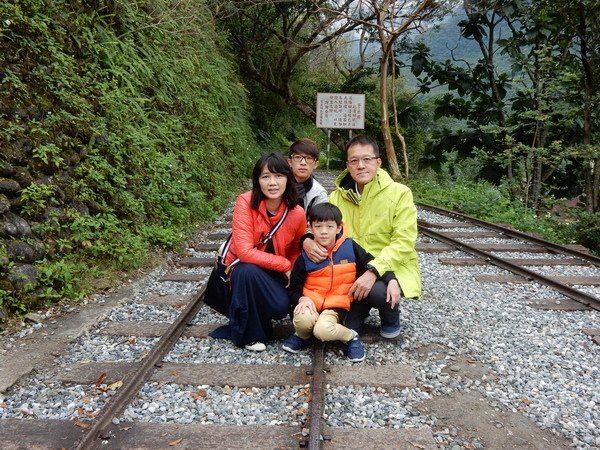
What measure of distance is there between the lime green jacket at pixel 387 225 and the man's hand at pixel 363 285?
82mm

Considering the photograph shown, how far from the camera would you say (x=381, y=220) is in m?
3.54

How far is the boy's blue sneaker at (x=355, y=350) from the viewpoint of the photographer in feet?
10.5

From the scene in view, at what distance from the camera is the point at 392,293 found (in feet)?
10.8

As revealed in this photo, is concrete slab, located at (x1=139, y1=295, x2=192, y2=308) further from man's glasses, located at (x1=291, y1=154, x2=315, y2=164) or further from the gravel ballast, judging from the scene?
man's glasses, located at (x1=291, y1=154, x2=315, y2=164)

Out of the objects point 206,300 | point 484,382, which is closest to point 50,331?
point 206,300

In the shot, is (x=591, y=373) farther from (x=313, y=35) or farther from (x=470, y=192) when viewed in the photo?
(x=313, y=35)

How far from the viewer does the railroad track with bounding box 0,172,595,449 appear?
2.34m

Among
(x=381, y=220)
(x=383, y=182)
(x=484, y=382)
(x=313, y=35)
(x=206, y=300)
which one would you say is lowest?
(x=484, y=382)

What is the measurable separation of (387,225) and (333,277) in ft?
1.97

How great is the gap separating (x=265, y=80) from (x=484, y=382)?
1778cm

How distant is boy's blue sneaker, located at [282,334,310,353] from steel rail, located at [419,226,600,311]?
2.78 metres

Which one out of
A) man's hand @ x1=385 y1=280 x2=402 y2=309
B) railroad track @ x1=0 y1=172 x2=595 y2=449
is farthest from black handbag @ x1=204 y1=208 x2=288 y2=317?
man's hand @ x1=385 y1=280 x2=402 y2=309

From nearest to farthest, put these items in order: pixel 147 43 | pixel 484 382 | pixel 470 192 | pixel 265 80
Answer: pixel 484 382 → pixel 147 43 → pixel 470 192 → pixel 265 80

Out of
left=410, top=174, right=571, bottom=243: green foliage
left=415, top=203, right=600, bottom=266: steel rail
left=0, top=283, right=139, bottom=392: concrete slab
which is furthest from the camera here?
left=410, top=174, right=571, bottom=243: green foliage
